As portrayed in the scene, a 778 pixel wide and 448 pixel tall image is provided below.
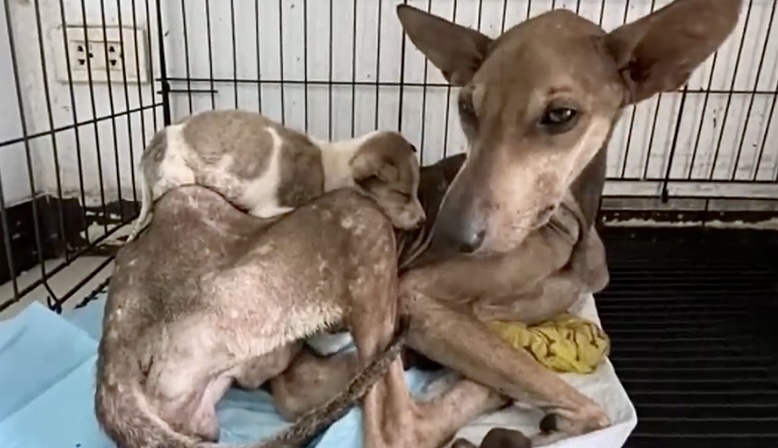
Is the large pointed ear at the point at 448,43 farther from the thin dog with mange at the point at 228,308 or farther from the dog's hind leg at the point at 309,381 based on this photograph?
the dog's hind leg at the point at 309,381

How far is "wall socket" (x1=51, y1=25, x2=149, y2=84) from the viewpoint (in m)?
2.41

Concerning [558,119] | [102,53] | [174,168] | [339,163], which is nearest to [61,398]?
[174,168]

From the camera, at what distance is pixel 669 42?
56.5 inches

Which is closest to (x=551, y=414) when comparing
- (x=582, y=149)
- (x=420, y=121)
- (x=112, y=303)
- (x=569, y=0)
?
(x=582, y=149)

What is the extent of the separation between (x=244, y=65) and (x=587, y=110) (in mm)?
1462

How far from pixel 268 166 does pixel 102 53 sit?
1.23 metres

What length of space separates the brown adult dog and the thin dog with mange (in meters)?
0.13

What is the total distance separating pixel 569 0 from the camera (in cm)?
250

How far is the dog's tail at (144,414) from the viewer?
1.19 metres

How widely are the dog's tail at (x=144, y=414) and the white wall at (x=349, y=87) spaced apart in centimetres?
135

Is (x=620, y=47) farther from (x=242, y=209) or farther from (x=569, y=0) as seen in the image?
(x=569, y=0)

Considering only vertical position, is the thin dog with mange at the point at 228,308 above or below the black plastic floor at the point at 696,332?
above

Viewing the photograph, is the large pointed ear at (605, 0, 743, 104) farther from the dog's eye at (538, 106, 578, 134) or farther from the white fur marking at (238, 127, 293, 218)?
the white fur marking at (238, 127, 293, 218)

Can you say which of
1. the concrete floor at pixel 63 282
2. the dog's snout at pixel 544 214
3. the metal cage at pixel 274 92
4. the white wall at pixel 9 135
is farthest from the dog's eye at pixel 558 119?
the white wall at pixel 9 135
